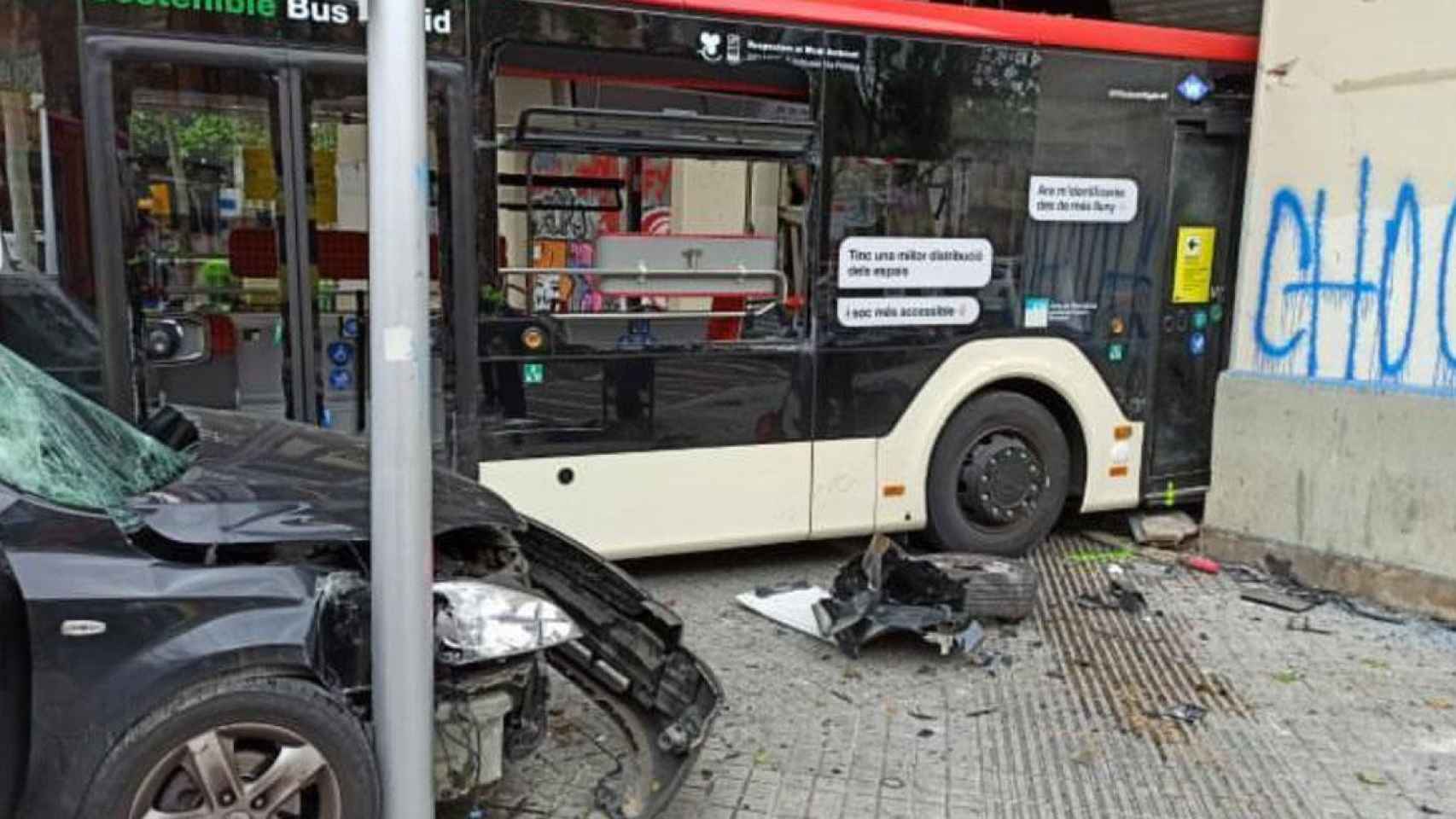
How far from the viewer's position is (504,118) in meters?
5.10

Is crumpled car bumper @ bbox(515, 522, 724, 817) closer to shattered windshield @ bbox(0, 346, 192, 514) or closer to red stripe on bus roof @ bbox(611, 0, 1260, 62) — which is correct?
shattered windshield @ bbox(0, 346, 192, 514)

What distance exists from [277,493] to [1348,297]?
529 centimetres

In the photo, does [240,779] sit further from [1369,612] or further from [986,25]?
[1369,612]

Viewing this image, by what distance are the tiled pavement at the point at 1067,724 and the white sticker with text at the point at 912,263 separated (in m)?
1.70

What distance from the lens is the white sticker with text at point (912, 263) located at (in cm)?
590

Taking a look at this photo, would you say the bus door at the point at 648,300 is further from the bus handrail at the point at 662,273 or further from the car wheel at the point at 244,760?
the car wheel at the point at 244,760

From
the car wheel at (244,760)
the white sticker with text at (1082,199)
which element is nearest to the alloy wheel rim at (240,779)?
the car wheel at (244,760)

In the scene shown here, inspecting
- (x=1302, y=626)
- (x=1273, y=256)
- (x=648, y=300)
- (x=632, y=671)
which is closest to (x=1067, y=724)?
(x=1302, y=626)

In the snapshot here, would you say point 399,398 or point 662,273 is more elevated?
point 662,273

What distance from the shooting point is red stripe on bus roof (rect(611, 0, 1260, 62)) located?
5539 millimetres

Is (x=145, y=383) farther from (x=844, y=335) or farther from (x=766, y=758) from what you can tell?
(x=844, y=335)

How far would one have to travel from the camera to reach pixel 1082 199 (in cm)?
646

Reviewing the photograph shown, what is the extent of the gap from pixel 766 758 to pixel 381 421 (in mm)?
2036

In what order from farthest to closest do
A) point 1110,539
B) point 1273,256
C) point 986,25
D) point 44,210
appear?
point 1110,539 < point 1273,256 < point 986,25 < point 44,210
